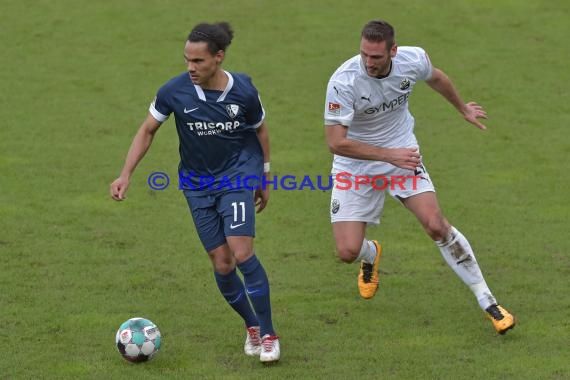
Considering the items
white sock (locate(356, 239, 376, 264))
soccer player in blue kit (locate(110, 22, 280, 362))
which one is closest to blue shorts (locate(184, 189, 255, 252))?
soccer player in blue kit (locate(110, 22, 280, 362))

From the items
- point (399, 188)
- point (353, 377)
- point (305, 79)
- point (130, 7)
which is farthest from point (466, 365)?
point (130, 7)

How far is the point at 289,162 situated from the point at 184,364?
250 inches

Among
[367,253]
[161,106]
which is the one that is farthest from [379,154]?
[161,106]

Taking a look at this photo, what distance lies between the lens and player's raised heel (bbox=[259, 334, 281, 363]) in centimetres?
860

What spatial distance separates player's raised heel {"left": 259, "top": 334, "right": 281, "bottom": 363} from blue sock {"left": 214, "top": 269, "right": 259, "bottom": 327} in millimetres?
380

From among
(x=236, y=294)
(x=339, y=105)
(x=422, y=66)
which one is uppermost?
(x=422, y=66)

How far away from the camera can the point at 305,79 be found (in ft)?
58.0

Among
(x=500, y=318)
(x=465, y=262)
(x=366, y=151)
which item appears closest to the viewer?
(x=500, y=318)

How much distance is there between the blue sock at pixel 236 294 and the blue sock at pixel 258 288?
0.72 ft

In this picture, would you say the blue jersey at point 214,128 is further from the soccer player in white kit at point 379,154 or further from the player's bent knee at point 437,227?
the player's bent knee at point 437,227

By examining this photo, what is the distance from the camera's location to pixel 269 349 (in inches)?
340

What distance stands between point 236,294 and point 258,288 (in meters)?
0.34

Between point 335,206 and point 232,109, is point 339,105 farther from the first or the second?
point 335,206

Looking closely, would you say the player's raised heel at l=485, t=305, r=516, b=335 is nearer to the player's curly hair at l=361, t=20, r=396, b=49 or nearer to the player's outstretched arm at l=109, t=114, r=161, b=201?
the player's curly hair at l=361, t=20, r=396, b=49
